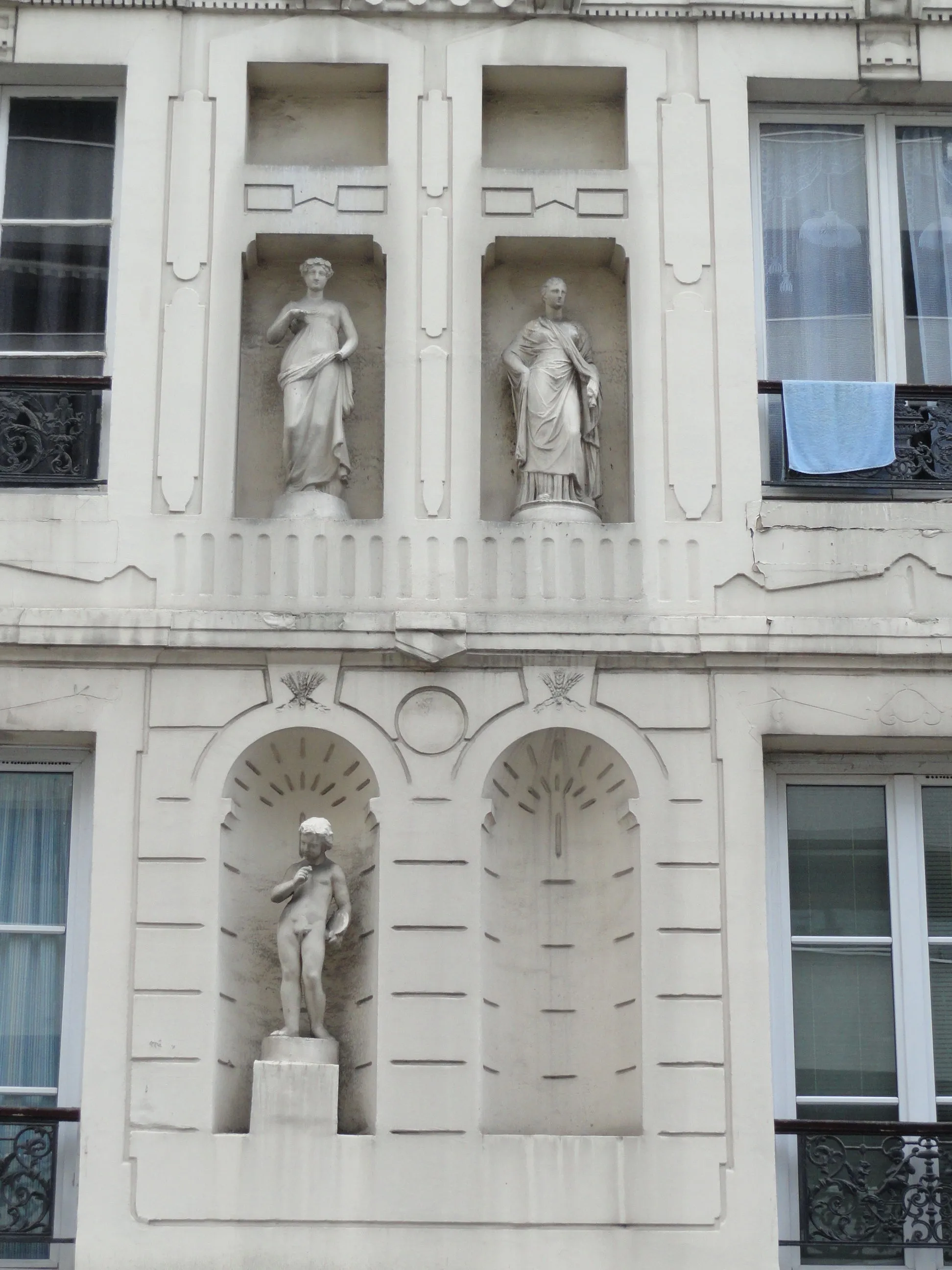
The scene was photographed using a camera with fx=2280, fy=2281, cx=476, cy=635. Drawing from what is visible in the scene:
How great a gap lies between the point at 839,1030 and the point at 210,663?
3.83 m

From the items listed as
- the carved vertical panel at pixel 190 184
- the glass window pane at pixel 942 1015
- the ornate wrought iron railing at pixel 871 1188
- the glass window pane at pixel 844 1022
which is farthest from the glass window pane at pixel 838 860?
the carved vertical panel at pixel 190 184

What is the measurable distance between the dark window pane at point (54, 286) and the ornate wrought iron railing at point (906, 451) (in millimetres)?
3830

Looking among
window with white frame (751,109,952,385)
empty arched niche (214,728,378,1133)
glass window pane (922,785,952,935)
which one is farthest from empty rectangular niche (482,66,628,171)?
glass window pane (922,785,952,935)

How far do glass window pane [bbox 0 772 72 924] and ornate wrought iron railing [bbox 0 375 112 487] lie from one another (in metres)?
1.67

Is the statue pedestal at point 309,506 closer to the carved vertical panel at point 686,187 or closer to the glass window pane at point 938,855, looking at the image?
the carved vertical panel at point 686,187

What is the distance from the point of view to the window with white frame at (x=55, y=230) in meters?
13.0

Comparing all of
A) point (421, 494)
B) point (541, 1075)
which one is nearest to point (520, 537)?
point (421, 494)

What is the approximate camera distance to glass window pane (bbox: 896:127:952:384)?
13.1 m

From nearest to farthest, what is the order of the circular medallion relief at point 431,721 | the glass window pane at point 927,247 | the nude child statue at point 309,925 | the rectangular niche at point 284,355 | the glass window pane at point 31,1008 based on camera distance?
1. the nude child statue at point 309,925
2. the glass window pane at point 31,1008
3. the circular medallion relief at point 431,721
4. the rectangular niche at point 284,355
5. the glass window pane at point 927,247

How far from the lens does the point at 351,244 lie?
13039mm

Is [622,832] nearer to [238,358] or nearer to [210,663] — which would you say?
[210,663]

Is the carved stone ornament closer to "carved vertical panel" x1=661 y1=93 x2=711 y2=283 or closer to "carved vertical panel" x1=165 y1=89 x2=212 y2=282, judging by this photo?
"carved vertical panel" x1=165 y1=89 x2=212 y2=282

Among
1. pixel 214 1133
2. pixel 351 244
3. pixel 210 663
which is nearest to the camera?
pixel 214 1133

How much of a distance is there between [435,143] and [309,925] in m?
4.53
